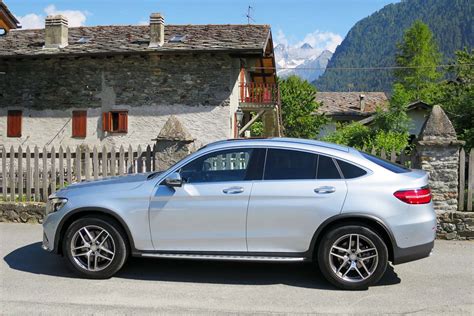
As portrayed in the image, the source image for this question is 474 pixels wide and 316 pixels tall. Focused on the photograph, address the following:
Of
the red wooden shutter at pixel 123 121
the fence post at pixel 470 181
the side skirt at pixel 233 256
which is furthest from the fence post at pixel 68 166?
the red wooden shutter at pixel 123 121

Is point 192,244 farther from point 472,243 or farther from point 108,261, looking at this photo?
point 472,243

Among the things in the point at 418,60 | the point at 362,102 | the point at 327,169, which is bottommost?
the point at 327,169

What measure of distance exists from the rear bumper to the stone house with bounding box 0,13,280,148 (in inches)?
591

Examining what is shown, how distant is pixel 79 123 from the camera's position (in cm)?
2131

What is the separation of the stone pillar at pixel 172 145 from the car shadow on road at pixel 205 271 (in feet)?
9.29

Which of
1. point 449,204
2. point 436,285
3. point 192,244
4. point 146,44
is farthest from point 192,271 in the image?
point 146,44

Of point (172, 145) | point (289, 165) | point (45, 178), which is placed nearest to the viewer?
point (289, 165)

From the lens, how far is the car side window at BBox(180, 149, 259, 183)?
569 centimetres

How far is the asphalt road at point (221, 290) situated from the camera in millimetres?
4855

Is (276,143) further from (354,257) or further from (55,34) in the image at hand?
(55,34)

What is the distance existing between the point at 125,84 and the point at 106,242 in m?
16.0

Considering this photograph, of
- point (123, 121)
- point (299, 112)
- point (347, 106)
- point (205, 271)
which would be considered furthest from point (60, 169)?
point (347, 106)

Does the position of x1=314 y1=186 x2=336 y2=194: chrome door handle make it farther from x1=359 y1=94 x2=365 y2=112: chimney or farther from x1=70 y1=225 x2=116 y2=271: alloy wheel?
x1=359 y1=94 x2=365 y2=112: chimney

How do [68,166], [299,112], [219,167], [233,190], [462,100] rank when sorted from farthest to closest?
[299,112], [462,100], [68,166], [219,167], [233,190]
